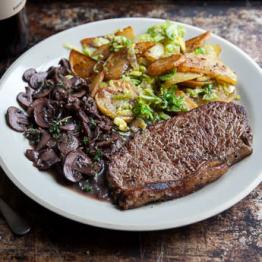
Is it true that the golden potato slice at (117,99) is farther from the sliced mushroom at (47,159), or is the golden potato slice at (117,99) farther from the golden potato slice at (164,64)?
the sliced mushroom at (47,159)

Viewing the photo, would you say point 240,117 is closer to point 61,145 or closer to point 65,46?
point 61,145

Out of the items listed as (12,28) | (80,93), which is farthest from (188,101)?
(12,28)

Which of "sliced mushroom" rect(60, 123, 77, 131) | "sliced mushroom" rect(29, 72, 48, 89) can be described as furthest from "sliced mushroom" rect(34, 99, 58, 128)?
"sliced mushroom" rect(29, 72, 48, 89)

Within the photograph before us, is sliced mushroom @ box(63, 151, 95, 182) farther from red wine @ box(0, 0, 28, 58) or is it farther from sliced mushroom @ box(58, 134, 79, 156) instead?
red wine @ box(0, 0, 28, 58)

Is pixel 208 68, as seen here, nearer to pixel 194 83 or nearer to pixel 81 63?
pixel 194 83

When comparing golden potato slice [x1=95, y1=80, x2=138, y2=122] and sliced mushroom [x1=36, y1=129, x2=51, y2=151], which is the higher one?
sliced mushroom [x1=36, y1=129, x2=51, y2=151]

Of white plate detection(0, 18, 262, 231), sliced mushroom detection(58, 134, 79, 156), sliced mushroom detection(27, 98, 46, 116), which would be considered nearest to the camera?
white plate detection(0, 18, 262, 231)
